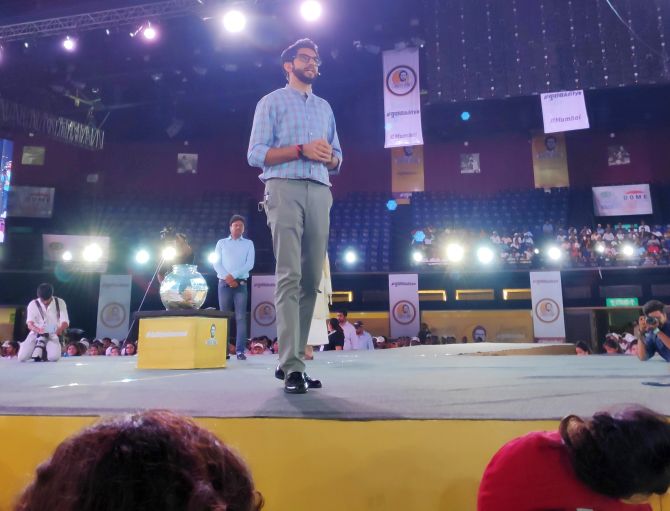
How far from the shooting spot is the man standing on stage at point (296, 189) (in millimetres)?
2053

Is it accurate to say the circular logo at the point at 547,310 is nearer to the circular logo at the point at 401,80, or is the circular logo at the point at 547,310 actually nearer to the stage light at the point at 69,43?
the circular logo at the point at 401,80

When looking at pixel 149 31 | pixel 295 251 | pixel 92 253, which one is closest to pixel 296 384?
pixel 295 251

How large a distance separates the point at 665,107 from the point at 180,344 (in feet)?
44.1

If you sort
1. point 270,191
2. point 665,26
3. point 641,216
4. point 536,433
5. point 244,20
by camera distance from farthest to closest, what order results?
point 641,216 → point 244,20 → point 665,26 → point 270,191 → point 536,433

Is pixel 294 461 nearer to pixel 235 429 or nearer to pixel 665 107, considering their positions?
pixel 235 429

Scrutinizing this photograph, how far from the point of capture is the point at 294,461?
131cm

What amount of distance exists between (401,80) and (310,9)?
7.50 feet

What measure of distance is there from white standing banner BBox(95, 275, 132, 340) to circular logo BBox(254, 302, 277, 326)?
301 centimetres

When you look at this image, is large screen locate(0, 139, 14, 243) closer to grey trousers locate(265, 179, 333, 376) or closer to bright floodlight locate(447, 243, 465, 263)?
bright floodlight locate(447, 243, 465, 263)

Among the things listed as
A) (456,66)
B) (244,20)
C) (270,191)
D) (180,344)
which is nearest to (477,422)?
(270,191)

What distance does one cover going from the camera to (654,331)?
4031 mm

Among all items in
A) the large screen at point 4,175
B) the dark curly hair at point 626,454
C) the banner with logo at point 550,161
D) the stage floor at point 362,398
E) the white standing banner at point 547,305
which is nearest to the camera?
the dark curly hair at point 626,454

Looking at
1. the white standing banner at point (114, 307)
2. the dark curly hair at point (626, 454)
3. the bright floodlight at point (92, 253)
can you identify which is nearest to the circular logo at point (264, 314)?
the white standing banner at point (114, 307)

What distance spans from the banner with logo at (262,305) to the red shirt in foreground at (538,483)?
10.6 metres
